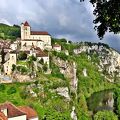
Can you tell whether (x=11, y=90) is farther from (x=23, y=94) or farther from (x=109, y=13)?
(x=109, y=13)

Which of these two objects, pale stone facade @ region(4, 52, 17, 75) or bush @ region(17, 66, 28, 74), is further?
pale stone facade @ region(4, 52, 17, 75)

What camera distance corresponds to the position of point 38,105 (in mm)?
94938

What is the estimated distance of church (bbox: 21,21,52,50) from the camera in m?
147

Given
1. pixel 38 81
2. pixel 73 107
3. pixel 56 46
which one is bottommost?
pixel 73 107

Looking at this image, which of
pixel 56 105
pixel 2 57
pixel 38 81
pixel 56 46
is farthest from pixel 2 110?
pixel 56 46

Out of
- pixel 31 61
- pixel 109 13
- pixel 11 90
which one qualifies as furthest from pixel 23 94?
pixel 109 13

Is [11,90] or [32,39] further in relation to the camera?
[32,39]

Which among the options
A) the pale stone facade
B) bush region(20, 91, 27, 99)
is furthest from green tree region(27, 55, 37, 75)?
→ bush region(20, 91, 27, 99)

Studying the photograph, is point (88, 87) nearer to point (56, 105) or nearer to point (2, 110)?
point (56, 105)

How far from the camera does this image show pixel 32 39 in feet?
506

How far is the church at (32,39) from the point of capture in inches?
5778

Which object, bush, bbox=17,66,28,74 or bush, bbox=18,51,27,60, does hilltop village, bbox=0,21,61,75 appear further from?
bush, bbox=17,66,28,74

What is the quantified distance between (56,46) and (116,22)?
15704cm

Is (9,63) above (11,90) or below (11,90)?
above
